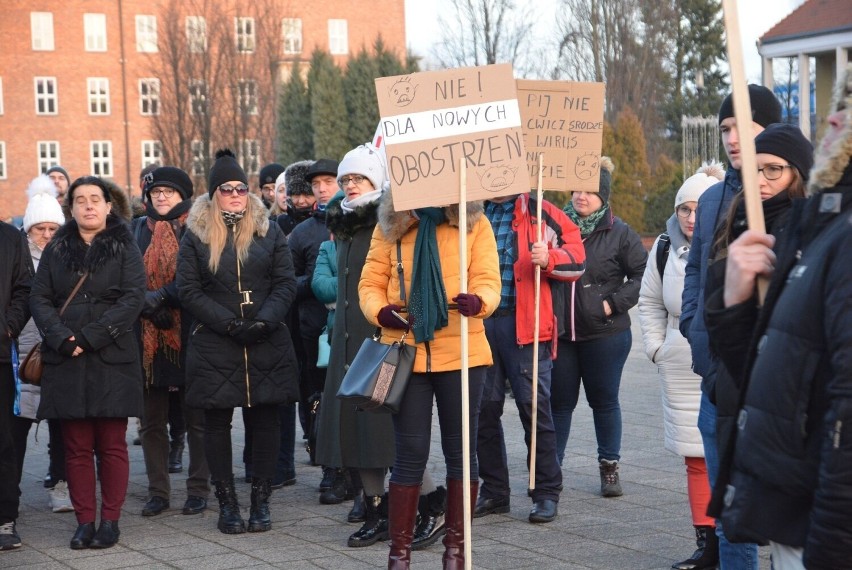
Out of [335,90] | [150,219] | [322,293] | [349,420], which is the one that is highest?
[335,90]

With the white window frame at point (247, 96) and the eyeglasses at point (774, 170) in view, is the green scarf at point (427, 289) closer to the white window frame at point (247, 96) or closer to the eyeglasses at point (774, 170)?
the eyeglasses at point (774, 170)

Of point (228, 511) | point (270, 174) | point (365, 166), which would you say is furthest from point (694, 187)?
point (270, 174)

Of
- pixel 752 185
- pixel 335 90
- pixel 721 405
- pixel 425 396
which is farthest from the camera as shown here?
pixel 335 90

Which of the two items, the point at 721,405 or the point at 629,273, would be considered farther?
the point at 629,273

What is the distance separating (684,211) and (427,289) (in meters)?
1.56

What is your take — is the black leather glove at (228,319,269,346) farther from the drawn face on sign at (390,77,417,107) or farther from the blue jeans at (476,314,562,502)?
the drawn face on sign at (390,77,417,107)

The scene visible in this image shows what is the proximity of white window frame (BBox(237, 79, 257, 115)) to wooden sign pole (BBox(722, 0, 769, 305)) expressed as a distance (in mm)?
38082

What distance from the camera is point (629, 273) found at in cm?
840

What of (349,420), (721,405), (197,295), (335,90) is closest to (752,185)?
(721,405)

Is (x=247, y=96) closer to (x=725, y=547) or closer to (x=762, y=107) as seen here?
(x=762, y=107)

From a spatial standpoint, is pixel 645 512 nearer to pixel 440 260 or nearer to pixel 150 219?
pixel 440 260

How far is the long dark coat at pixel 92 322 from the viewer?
7.01 m

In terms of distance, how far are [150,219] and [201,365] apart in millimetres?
1734

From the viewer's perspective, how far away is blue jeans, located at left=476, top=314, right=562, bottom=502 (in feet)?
24.1
